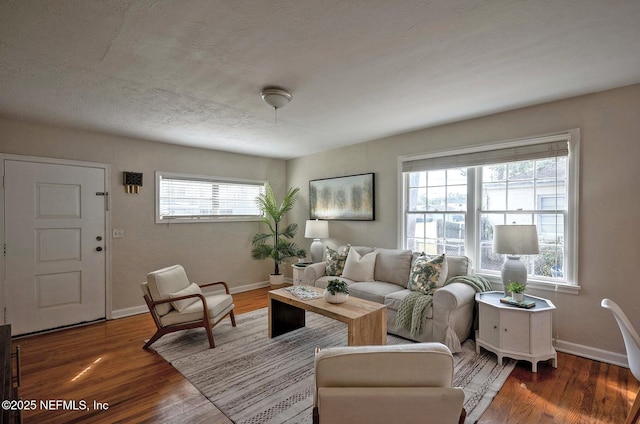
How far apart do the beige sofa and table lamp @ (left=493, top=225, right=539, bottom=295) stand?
17.3 inches

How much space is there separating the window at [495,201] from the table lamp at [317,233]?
1.33m

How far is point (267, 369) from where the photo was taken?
263cm

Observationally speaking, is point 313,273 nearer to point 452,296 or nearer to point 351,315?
point 351,315

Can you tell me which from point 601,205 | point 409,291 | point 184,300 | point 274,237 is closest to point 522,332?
point 409,291

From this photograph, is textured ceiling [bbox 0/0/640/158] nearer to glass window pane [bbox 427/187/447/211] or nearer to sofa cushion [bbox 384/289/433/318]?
glass window pane [bbox 427/187/447/211]

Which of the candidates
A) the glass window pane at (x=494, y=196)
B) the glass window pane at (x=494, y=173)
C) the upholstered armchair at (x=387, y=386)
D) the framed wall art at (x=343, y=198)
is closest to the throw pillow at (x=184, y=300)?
the upholstered armchair at (x=387, y=386)

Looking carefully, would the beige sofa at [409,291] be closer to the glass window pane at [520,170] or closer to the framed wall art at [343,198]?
the framed wall art at [343,198]

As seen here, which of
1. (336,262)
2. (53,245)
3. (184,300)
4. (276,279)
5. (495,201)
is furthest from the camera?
(276,279)

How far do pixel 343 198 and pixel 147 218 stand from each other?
117 inches

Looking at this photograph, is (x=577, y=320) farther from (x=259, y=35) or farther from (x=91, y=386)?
(x=91, y=386)

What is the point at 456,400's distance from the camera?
1092 millimetres

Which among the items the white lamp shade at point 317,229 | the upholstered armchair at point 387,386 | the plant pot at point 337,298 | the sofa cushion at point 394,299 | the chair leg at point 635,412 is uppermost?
the white lamp shade at point 317,229

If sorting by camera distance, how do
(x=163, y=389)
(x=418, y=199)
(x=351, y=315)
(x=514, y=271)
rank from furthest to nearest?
(x=418, y=199)
(x=514, y=271)
(x=351, y=315)
(x=163, y=389)

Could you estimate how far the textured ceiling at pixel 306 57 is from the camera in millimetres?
1629
